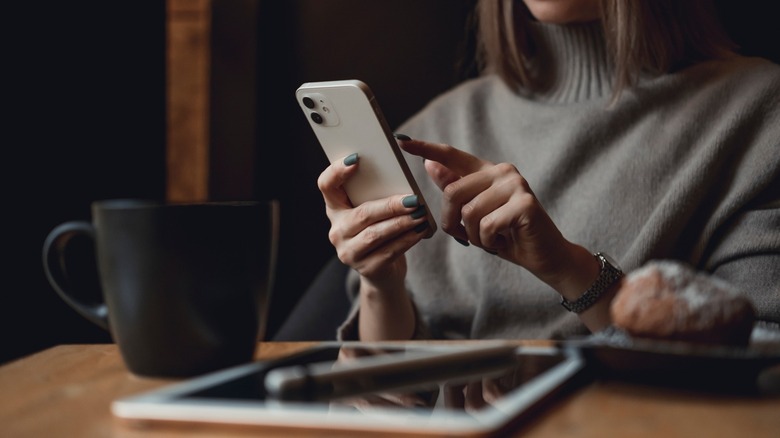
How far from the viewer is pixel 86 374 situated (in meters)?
0.55

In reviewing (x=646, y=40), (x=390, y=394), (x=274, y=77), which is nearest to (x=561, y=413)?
(x=390, y=394)

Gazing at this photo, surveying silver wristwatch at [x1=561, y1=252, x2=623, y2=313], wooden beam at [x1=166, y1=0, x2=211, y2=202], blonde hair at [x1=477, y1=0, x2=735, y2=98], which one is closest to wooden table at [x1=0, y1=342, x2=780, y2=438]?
silver wristwatch at [x1=561, y1=252, x2=623, y2=313]

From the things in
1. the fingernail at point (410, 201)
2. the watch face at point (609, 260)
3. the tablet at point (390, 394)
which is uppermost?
the tablet at point (390, 394)

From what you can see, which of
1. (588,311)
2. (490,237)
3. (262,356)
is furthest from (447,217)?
(262,356)

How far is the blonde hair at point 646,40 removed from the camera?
122cm

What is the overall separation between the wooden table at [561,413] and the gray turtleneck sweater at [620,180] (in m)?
0.65

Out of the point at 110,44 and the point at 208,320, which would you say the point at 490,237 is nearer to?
the point at 208,320

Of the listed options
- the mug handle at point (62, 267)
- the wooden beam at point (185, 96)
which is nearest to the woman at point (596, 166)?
the mug handle at point (62, 267)

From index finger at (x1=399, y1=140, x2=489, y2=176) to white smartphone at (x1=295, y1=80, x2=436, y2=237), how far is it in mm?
25

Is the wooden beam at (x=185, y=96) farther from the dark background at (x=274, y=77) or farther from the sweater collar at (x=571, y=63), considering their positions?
the sweater collar at (x=571, y=63)

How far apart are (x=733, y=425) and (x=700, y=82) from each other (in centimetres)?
94

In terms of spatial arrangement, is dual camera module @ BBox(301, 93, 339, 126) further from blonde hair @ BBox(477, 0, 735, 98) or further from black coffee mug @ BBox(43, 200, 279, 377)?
blonde hair @ BBox(477, 0, 735, 98)

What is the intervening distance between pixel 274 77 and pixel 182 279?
3.88ft

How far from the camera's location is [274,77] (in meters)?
1.62
